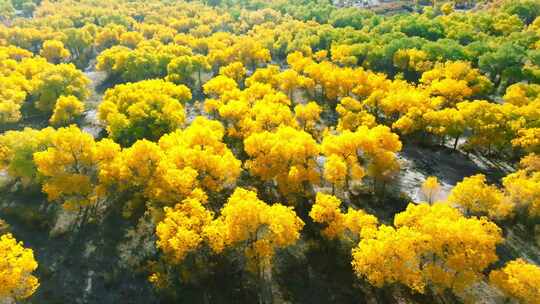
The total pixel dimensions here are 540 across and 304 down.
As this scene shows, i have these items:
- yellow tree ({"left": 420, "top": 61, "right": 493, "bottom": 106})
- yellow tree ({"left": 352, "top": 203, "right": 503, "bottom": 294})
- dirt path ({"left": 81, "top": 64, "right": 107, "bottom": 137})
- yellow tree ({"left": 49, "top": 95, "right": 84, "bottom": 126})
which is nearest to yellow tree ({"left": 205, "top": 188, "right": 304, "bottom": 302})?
yellow tree ({"left": 352, "top": 203, "right": 503, "bottom": 294})

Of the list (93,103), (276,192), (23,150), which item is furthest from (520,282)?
(93,103)

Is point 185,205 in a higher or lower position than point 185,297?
higher

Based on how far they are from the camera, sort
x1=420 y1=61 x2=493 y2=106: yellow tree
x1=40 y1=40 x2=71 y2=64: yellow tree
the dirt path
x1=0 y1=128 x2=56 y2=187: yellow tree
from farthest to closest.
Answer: x1=40 y1=40 x2=71 y2=64: yellow tree < the dirt path < x1=420 y1=61 x2=493 y2=106: yellow tree < x1=0 y1=128 x2=56 y2=187: yellow tree

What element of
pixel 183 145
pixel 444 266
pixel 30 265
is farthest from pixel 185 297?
pixel 444 266

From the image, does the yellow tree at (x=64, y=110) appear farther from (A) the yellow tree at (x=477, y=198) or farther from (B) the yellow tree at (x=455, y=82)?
(B) the yellow tree at (x=455, y=82)

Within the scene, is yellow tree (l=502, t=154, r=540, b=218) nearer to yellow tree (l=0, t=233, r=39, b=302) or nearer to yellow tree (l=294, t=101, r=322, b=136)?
yellow tree (l=294, t=101, r=322, b=136)

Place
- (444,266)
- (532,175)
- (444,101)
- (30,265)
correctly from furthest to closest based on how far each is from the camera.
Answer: (444,101) → (532,175) → (444,266) → (30,265)

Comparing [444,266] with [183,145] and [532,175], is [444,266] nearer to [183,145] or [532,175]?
[532,175]
